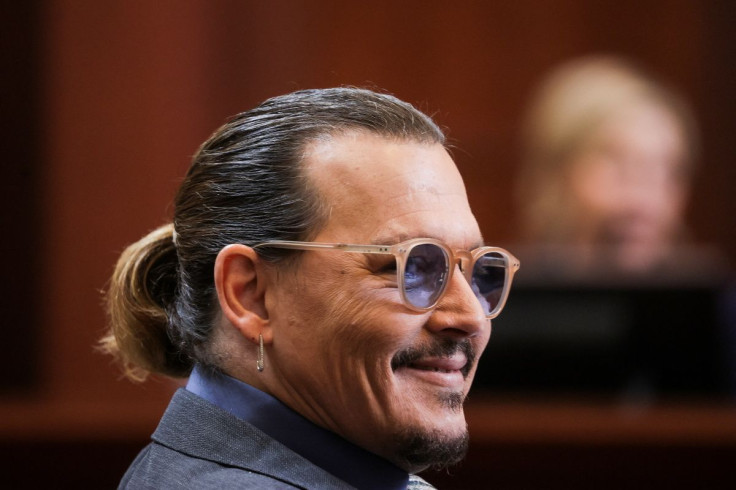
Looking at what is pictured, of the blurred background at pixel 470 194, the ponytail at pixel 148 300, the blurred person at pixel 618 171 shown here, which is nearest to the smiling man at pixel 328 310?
the ponytail at pixel 148 300

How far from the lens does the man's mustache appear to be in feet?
5.18

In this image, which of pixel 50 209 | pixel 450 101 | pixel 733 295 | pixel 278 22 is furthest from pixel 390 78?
pixel 733 295

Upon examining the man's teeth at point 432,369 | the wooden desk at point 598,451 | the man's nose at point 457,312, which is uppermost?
the man's nose at point 457,312

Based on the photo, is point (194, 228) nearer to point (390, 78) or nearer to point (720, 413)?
point (720, 413)

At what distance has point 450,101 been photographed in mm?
5496

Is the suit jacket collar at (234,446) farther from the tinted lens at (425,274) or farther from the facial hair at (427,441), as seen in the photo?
the tinted lens at (425,274)

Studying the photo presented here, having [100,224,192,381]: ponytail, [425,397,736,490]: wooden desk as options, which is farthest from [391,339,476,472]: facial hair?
[425,397,736,490]: wooden desk

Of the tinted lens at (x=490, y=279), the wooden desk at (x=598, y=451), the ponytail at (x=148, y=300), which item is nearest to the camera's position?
the tinted lens at (x=490, y=279)

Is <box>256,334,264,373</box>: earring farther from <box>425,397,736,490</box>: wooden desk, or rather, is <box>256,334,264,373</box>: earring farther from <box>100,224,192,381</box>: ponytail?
<box>425,397,736,490</box>: wooden desk

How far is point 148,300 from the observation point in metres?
1.85

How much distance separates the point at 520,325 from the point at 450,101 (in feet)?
8.83

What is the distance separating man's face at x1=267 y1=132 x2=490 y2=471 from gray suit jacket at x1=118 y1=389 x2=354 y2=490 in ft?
0.28

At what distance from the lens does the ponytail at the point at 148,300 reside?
183 centimetres

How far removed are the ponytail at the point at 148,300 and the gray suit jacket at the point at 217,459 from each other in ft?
0.80
